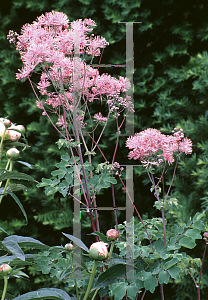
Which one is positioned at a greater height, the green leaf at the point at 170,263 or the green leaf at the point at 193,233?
the green leaf at the point at 193,233

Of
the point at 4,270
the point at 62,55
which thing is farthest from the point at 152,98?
the point at 4,270

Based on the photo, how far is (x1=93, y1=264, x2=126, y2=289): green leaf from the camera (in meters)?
0.71

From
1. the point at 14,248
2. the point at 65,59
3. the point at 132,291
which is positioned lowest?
the point at 132,291

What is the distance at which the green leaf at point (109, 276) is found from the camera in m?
0.71

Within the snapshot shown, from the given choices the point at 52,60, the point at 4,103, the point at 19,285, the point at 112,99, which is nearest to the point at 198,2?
the point at 112,99

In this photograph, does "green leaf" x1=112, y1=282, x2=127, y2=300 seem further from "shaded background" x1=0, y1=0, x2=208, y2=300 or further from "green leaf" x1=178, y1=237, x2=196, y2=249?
"shaded background" x1=0, y1=0, x2=208, y2=300

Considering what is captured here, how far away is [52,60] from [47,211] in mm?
1248

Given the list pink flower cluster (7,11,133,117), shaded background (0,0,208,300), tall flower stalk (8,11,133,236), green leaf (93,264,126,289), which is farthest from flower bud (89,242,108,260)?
shaded background (0,0,208,300)

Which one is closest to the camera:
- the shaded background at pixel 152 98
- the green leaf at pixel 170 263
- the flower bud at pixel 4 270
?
the flower bud at pixel 4 270

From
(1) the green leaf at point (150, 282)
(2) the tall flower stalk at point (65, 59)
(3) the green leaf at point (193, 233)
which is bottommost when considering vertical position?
(1) the green leaf at point (150, 282)

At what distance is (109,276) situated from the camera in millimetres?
719

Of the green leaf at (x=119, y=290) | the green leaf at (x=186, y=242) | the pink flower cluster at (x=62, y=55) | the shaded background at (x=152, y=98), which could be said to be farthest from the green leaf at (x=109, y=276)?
the shaded background at (x=152, y=98)

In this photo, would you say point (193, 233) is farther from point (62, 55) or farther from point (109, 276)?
point (62, 55)

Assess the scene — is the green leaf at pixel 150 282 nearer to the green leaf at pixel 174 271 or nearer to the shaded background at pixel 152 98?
the green leaf at pixel 174 271
